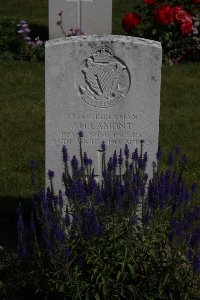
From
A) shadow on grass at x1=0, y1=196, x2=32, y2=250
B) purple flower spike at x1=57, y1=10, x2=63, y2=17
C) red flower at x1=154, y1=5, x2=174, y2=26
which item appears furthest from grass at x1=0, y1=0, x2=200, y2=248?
purple flower spike at x1=57, y1=10, x2=63, y2=17

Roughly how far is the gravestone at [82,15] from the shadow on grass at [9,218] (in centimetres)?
545

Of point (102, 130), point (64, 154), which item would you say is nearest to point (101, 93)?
point (102, 130)

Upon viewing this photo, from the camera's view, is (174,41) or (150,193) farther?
(174,41)

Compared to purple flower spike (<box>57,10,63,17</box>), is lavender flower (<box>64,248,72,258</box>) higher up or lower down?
lower down

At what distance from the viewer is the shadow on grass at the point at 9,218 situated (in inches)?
226

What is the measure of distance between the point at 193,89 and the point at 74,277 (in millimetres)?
5505

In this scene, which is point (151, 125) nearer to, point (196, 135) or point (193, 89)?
point (196, 135)

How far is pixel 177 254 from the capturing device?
177 inches

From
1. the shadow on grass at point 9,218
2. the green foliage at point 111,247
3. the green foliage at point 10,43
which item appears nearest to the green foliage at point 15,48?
the green foliage at point 10,43

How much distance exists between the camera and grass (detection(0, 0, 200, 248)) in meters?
6.75

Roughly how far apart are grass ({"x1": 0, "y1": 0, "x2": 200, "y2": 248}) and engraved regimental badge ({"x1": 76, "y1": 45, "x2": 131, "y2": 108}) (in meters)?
1.45

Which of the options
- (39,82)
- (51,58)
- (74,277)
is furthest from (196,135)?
(74,277)

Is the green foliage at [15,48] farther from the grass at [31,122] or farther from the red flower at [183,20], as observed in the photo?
the red flower at [183,20]

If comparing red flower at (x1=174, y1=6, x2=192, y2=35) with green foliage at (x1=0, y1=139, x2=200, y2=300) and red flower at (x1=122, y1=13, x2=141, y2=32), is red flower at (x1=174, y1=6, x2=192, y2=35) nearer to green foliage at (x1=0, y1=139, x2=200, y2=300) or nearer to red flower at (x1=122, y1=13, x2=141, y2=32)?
red flower at (x1=122, y1=13, x2=141, y2=32)
